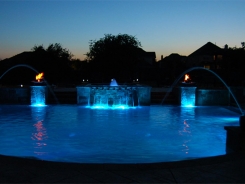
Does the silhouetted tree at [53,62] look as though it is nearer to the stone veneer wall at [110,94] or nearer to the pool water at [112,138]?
the stone veneer wall at [110,94]

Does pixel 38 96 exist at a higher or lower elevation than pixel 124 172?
higher

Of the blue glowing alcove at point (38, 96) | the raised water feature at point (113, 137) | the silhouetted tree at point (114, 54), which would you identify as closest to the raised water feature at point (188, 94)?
the raised water feature at point (113, 137)

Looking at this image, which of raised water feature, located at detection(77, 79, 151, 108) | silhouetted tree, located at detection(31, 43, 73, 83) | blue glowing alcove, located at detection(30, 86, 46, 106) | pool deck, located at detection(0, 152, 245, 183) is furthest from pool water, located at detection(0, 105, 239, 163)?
silhouetted tree, located at detection(31, 43, 73, 83)

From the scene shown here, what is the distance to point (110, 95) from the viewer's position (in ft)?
61.2

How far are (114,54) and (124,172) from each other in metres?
26.4

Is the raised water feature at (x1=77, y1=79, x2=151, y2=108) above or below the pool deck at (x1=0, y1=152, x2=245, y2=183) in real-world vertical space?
above

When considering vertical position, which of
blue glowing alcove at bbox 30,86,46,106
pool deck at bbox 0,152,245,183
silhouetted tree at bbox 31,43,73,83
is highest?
silhouetted tree at bbox 31,43,73,83

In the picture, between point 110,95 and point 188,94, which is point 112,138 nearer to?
point 110,95

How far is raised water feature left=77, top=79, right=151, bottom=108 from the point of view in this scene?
61.0 ft

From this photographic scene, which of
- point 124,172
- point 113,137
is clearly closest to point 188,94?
point 113,137

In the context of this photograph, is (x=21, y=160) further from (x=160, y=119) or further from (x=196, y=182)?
(x=160, y=119)

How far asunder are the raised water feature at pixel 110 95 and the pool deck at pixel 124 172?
43.7 ft

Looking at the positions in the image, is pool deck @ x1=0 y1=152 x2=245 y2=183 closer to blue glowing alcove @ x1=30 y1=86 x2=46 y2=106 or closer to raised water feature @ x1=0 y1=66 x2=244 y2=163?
raised water feature @ x1=0 y1=66 x2=244 y2=163

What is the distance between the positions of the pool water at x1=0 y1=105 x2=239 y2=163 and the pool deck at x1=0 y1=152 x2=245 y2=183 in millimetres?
1599
